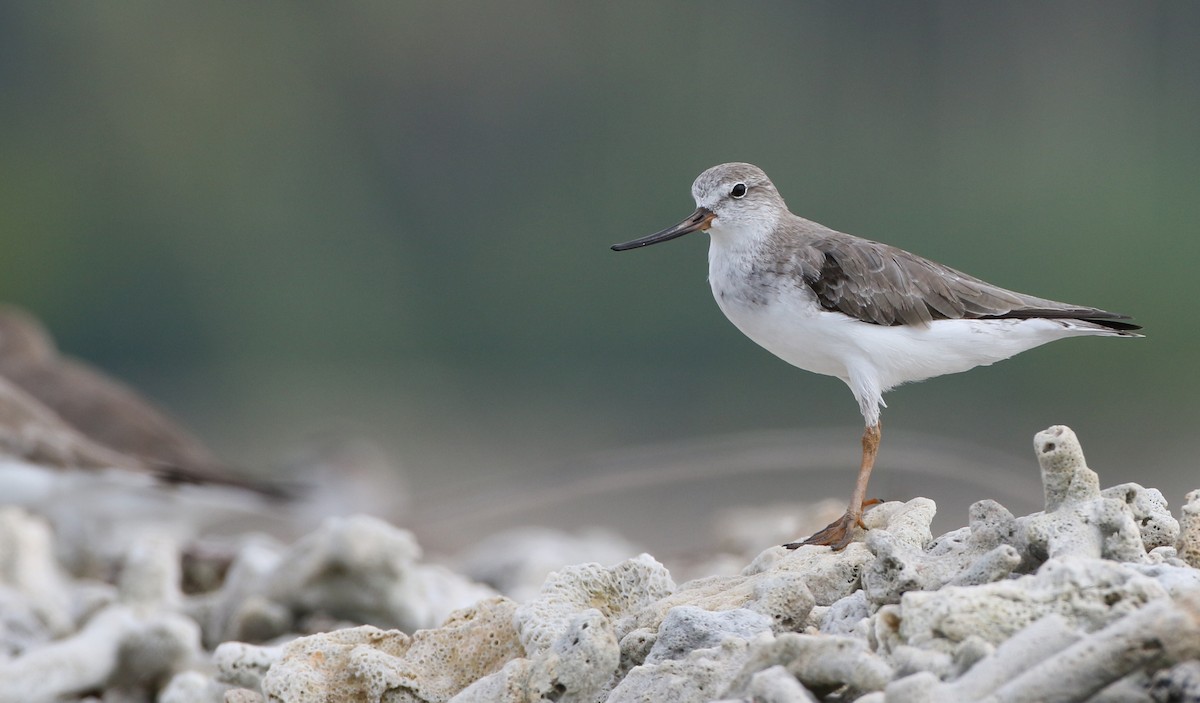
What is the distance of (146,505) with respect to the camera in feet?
15.1

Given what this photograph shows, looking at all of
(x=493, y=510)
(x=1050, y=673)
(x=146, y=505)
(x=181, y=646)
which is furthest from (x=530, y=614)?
(x=493, y=510)

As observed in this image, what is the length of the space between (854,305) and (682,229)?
0.41 meters

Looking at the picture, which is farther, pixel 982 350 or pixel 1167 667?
pixel 982 350

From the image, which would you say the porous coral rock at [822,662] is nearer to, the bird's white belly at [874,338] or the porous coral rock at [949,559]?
the porous coral rock at [949,559]

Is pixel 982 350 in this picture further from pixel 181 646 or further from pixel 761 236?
pixel 181 646

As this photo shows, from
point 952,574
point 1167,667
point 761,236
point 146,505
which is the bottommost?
point 1167,667

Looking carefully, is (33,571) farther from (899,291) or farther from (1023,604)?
(1023,604)

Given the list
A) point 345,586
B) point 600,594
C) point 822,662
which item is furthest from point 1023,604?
point 345,586

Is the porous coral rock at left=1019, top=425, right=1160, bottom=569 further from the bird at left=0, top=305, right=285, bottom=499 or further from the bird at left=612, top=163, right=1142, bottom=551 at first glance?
the bird at left=0, top=305, right=285, bottom=499

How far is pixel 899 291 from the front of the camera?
297 cm

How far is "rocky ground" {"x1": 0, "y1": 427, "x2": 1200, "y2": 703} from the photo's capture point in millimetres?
1515

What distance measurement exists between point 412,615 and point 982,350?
1420mm

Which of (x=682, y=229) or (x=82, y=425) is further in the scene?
(x=82, y=425)

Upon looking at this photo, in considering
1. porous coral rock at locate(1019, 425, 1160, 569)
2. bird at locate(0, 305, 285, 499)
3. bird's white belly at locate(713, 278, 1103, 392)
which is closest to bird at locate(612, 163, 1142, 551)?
bird's white belly at locate(713, 278, 1103, 392)
